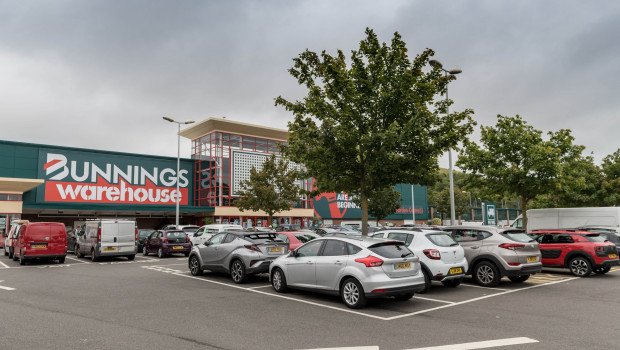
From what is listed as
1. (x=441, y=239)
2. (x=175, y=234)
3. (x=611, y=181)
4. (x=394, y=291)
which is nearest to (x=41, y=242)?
(x=175, y=234)

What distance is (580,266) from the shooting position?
43.4 ft

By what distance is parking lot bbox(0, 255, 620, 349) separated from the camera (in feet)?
19.5

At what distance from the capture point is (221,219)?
147 ft

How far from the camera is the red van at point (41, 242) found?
16953 millimetres

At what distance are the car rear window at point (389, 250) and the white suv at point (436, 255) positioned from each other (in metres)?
1.41

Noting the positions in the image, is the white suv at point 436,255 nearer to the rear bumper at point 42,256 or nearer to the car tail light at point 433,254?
the car tail light at point 433,254

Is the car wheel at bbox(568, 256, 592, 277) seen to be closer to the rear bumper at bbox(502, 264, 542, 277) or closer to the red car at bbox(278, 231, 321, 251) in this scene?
the rear bumper at bbox(502, 264, 542, 277)

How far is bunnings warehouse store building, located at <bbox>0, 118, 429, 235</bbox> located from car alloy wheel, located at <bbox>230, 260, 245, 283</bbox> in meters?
29.0

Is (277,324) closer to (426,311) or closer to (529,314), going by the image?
(426,311)

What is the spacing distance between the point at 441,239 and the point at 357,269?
3.05 m

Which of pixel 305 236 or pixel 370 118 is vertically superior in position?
pixel 370 118

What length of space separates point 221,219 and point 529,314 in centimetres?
3932

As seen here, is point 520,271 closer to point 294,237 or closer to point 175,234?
point 294,237

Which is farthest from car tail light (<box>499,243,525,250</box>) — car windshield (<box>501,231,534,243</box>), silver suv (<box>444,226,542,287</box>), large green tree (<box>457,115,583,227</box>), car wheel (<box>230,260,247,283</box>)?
large green tree (<box>457,115,583,227</box>)
